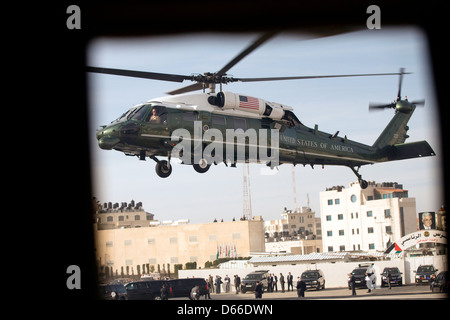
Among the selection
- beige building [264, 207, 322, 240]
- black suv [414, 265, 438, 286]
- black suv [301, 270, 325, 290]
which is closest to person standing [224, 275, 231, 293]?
black suv [301, 270, 325, 290]

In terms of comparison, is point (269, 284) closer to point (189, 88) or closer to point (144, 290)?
point (144, 290)

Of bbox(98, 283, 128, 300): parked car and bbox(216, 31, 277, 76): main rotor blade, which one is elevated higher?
bbox(216, 31, 277, 76): main rotor blade

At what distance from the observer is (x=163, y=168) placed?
1518 cm

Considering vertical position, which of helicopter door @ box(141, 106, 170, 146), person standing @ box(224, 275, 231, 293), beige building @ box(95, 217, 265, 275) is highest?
helicopter door @ box(141, 106, 170, 146)

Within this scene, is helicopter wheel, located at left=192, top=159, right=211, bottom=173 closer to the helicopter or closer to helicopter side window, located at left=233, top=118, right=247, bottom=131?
the helicopter

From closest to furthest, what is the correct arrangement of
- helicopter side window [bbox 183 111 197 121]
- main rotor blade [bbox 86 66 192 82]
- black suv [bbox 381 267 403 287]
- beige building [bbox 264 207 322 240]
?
main rotor blade [bbox 86 66 192 82]
helicopter side window [bbox 183 111 197 121]
black suv [bbox 381 267 403 287]
beige building [bbox 264 207 322 240]

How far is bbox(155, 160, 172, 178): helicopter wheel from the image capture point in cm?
1511

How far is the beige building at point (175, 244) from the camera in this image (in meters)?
35.5

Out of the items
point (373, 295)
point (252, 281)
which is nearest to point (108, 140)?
point (373, 295)

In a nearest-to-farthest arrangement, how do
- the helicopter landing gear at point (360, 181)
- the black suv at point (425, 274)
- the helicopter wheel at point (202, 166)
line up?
the helicopter wheel at point (202, 166), the helicopter landing gear at point (360, 181), the black suv at point (425, 274)

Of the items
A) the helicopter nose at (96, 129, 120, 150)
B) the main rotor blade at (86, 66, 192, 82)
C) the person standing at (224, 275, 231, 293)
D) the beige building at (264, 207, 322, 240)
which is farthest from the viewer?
the beige building at (264, 207, 322, 240)

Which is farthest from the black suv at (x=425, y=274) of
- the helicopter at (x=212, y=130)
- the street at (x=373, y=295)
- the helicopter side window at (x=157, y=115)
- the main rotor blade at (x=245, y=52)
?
the helicopter side window at (x=157, y=115)

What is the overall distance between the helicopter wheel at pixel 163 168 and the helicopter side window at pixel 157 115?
48.3 inches

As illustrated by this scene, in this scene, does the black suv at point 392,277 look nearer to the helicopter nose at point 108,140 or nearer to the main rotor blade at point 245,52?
the main rotor blade at point 245,52
